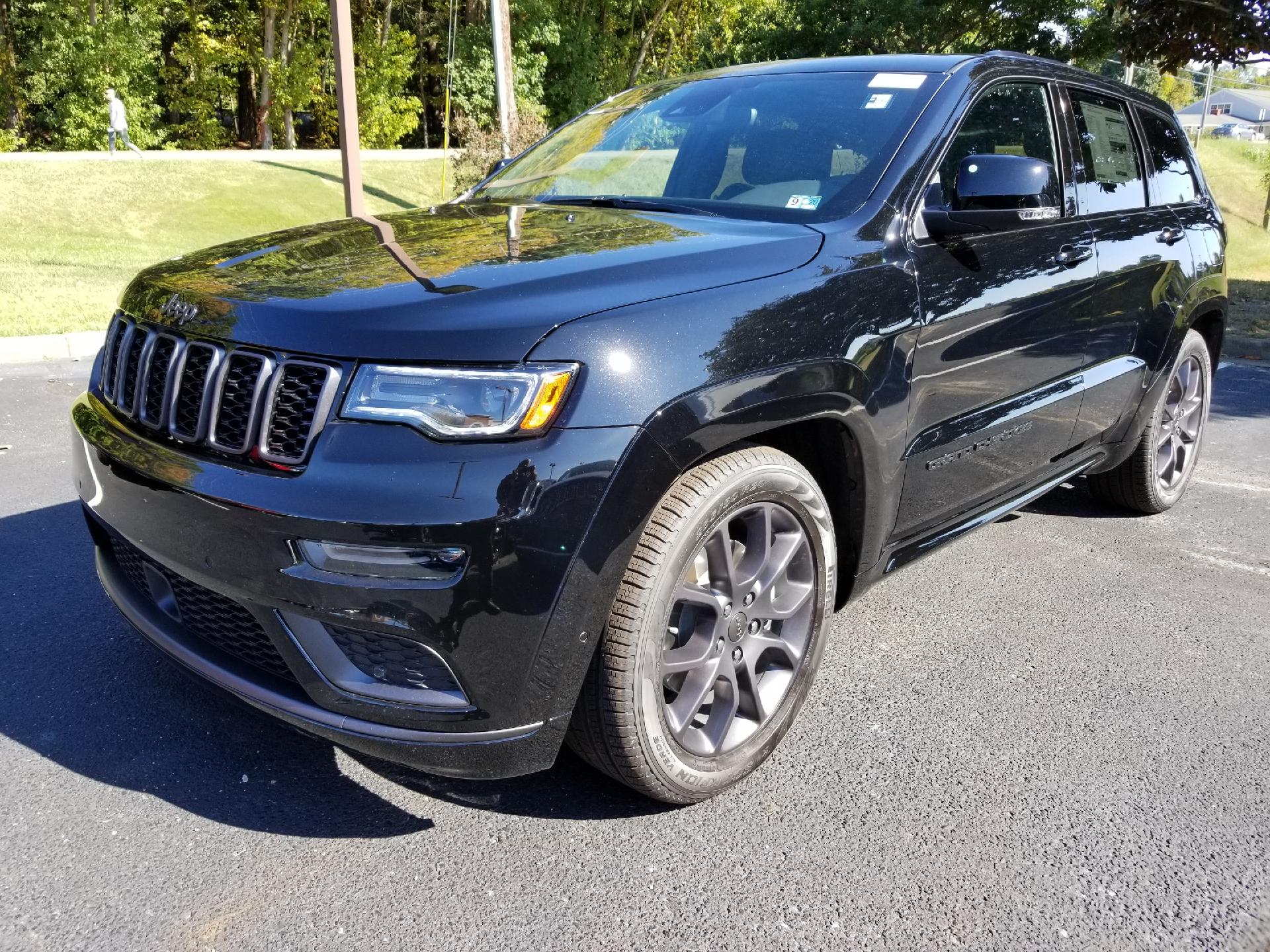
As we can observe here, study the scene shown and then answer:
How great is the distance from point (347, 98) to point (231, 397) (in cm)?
1071

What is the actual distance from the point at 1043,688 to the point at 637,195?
6.35 ft

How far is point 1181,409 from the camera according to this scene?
4.65 m

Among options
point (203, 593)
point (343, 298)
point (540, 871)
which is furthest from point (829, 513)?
point (203, 593)

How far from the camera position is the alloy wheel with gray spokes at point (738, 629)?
2.37 meters

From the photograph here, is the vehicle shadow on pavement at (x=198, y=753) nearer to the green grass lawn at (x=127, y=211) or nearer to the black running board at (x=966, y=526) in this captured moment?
the black running board at (x=966, y=526)

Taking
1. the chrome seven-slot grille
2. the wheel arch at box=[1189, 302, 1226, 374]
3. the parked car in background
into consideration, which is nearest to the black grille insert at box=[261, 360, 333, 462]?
the chrome seven-slot grille

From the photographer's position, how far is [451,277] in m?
2.19

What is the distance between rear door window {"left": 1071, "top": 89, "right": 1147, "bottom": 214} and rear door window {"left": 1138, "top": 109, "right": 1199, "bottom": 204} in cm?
15

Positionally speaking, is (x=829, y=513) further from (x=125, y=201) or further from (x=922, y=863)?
(x=125, y=201)

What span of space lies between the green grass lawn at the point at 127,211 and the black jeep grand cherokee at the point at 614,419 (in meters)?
6.90

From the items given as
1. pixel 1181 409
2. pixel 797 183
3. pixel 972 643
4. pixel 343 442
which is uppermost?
pixel 797 183

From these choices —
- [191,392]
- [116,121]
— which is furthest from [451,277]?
[116,121]

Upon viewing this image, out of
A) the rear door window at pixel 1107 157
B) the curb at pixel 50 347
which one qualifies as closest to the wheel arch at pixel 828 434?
the rear door window at pixel 1107 157

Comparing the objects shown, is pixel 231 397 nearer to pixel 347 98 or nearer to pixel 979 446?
pixel 979 446
